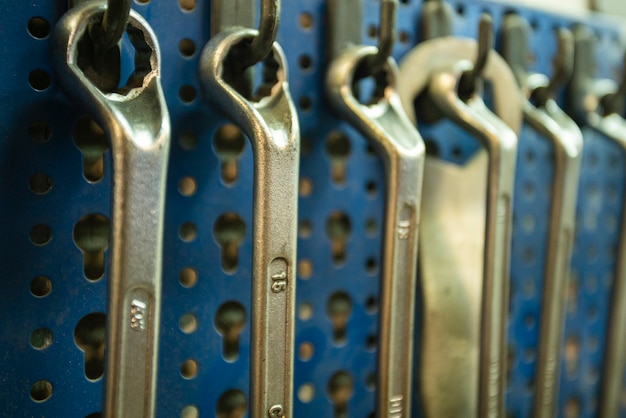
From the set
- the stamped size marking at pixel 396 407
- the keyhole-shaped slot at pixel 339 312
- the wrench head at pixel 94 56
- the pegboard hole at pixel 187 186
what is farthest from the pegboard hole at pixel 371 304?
the wrench head at pixel 94 56

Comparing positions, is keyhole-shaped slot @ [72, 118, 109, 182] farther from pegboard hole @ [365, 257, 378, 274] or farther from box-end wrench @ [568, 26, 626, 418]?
box-end wrench @ [568, 26, 626, 418]

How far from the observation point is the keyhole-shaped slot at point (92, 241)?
52 cm

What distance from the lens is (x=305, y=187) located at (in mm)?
620

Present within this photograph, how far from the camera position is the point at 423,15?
687 millimetres

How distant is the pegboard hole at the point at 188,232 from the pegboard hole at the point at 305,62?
0.19 m

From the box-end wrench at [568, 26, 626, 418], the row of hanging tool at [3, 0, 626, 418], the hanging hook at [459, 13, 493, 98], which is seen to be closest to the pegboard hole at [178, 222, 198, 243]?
the row of hanging tool at [3, 0, 626, 418]

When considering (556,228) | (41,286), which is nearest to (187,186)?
(41,286)

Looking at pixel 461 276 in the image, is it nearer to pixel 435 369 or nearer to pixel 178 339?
pixel 435 369

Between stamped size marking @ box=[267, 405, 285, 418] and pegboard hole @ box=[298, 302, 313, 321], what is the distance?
0.15m

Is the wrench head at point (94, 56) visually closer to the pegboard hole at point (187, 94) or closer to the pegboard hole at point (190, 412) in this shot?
the pegboard hole at point (187, 94)

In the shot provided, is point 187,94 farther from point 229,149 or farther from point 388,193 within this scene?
point 388,193

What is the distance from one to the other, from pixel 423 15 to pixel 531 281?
14.3 inches

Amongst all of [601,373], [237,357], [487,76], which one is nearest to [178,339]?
[237,357]

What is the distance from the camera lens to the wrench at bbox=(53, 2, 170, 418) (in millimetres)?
428
